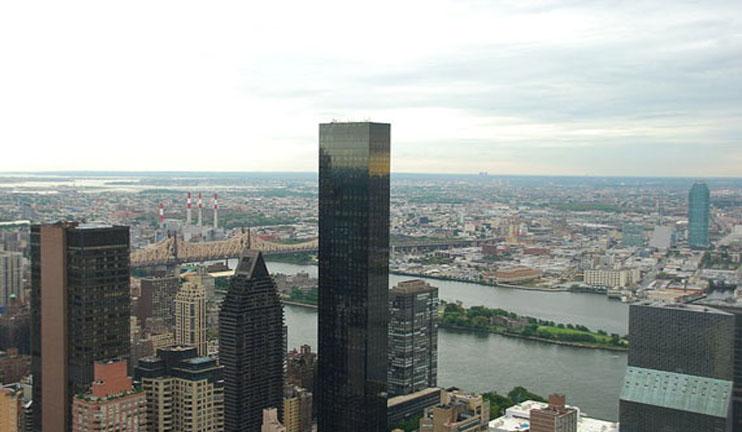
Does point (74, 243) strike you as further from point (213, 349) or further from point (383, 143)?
point (213, 349)

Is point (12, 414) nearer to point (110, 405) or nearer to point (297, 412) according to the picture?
point (110, 405)

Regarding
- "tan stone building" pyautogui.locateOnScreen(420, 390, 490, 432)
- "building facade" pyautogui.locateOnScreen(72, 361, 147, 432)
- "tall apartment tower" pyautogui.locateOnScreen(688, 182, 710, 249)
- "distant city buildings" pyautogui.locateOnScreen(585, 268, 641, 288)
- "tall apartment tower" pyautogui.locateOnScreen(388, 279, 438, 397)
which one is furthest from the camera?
"distant city buildings" pyautogui.locateOnScreen(585, 268, 641, 288)

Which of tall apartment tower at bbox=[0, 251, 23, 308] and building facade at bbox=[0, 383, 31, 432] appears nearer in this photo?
building facade at bbox=[0, 383, 31, 432]

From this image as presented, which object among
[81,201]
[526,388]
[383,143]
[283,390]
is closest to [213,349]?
[283,390]

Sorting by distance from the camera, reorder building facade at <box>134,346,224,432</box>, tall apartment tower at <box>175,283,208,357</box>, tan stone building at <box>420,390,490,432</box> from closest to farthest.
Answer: building facade at <box>134,346,224,432</box> → tan stone building at <box>420,390,490,432</box> → tall apartment tower at <box>175,283,208,357</box>

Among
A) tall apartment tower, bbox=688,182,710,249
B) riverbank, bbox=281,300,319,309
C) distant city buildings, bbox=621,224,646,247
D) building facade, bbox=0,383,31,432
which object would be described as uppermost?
tall apartment tower, bbox=688,182,710,249

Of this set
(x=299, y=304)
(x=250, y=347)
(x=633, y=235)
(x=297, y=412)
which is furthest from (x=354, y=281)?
(x=633, y=235)

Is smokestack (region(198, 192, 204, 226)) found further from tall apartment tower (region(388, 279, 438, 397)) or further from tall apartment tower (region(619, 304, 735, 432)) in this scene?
tall apartment tower (region(619, 304, 735, 432))

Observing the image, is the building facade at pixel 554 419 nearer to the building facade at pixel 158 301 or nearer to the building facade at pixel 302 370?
the building facade at pixel 302 370

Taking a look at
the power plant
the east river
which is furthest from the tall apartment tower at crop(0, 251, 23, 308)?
the power plant
